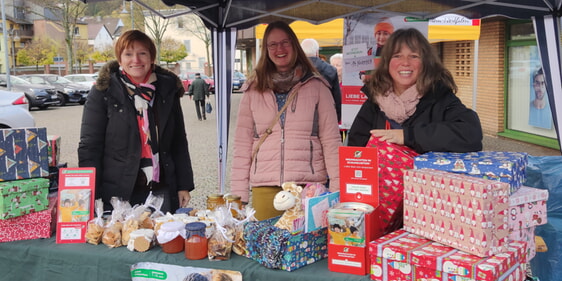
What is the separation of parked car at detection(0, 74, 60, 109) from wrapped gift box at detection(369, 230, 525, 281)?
20.9 meters

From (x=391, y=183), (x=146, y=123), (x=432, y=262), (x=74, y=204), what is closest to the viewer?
(x=432, y=262)

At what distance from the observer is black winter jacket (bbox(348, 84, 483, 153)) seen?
208cm

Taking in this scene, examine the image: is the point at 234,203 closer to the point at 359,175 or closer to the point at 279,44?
the point at 359,175

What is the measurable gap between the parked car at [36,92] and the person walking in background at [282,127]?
19616mm

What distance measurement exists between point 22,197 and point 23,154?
208 mm

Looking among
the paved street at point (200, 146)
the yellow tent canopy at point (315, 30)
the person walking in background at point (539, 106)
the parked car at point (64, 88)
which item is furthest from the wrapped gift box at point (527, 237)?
the parked car at point (64, 88)

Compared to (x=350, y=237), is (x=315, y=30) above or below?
above

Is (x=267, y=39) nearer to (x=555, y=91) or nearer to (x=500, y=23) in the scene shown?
(x=555, y=91)

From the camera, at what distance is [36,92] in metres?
20.7

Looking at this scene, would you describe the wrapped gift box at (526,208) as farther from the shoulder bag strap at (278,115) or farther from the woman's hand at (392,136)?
the shoulder bag strap at (278,115)

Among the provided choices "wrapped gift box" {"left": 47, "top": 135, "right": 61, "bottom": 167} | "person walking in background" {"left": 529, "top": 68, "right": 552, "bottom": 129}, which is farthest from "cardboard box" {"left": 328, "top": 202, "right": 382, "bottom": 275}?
"person walking in background" {"left": 529, "top": 68, "right": 552, "bottom": 129}

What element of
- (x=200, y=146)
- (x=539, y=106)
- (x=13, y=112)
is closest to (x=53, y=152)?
(x=13, y=112)

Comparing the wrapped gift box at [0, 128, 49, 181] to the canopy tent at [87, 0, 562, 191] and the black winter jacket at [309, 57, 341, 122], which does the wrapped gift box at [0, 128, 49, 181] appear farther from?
the black winter jacket at [309, 57, 341, 122]

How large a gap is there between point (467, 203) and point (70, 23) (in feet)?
125
